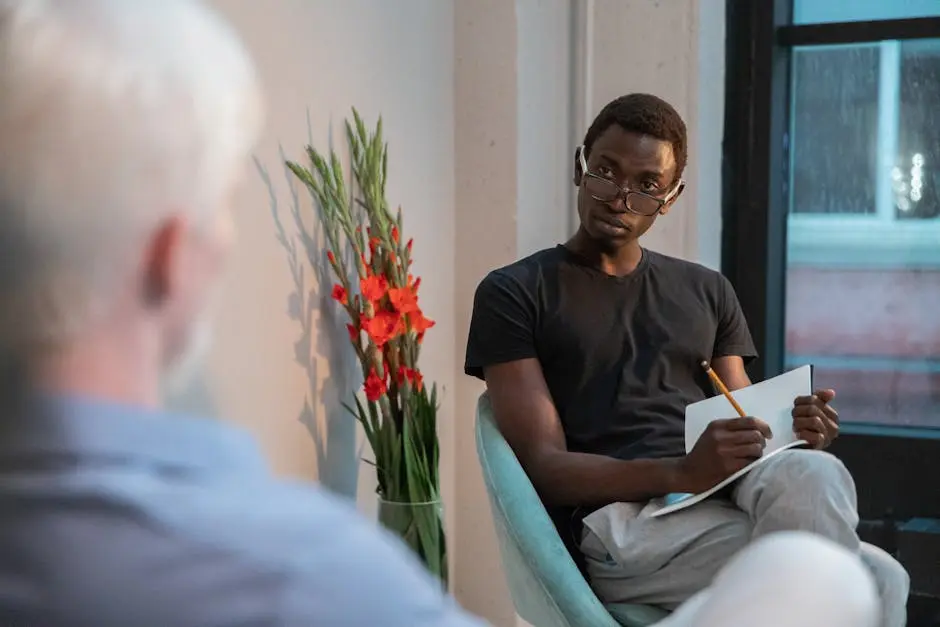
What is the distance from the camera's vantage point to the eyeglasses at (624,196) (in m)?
2.28

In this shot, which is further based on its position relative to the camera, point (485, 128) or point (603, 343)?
point (485, 128)

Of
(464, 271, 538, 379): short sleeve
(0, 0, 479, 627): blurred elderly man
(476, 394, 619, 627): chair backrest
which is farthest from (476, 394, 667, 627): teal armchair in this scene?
(0, 0, 479, 627): blurred elderly man

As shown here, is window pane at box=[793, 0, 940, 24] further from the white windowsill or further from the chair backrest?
the chair backrest

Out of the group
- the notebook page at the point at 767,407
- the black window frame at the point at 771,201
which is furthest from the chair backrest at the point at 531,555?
the black window frame at the point at 771,201

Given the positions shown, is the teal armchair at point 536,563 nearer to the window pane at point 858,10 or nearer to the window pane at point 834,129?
the window pane at point 834,129

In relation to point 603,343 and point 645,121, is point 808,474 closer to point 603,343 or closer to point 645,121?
point 603,343

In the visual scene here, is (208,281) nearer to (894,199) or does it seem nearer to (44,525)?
(44,525)

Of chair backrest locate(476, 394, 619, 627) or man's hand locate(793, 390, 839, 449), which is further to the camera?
man's hand locate(793, 390, 839, 449)

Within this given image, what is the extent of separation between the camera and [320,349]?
250 centimetres

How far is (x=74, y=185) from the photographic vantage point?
2.00 ft

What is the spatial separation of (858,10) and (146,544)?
121 inches

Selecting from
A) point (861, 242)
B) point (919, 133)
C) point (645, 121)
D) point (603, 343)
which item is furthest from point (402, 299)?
point (919, 133)

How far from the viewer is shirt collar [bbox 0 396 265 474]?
0.61 meters

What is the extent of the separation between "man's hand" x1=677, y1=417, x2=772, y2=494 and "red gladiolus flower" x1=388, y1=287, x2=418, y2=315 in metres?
0.74
